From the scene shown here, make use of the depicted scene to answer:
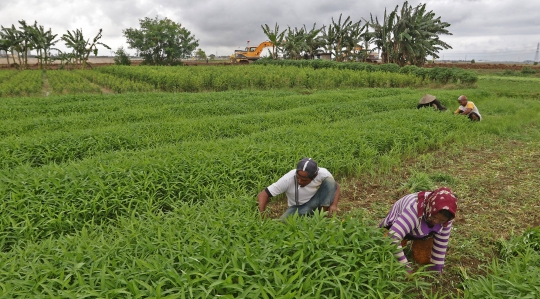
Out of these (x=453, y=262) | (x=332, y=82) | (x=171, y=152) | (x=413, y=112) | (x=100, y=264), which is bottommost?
(x=453, y=262)

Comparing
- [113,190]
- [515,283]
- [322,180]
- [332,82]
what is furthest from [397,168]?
[332,82]

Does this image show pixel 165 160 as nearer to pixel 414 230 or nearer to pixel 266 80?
pixel 414 230

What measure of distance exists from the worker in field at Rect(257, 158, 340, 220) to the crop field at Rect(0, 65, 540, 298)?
1.00 feet

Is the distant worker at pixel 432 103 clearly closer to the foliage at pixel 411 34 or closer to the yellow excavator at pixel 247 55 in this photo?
the foliage at pixel 411 34

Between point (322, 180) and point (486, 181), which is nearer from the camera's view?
point (322, 180)

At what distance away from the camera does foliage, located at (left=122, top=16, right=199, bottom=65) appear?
1358 inches

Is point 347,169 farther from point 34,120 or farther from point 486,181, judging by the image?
point 34,120

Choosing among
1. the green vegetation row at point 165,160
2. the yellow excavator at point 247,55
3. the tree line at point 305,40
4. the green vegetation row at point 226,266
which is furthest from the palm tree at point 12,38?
the green vegetation row at point 226,266

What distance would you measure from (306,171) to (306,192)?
0.44 m

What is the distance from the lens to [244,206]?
341cm

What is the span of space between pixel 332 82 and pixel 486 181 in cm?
1283

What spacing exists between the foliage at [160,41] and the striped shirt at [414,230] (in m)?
36.9

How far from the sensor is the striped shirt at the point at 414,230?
2.48 meters

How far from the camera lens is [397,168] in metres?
5.20
